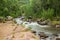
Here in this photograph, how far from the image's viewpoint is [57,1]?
4072 cm

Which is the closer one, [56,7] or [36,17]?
[56,7]

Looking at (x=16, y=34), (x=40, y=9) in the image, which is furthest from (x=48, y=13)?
(x=16, y=34)

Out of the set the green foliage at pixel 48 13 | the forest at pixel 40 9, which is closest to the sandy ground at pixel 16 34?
the green foliage at pixel 48 13

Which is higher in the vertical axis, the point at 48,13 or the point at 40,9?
the point at 48,13

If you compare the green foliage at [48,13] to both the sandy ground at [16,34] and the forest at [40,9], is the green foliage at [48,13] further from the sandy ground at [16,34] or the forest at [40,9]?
the sandy ground at [16,34]

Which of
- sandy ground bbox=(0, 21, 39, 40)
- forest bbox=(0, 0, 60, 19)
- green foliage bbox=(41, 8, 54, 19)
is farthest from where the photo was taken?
forest bbox=(0, 0, 60, 19)

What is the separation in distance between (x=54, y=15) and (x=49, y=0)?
3801 millimetres

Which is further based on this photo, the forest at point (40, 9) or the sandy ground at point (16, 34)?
the forest at point (40, 9)

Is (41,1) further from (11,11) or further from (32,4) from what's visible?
(11,11)

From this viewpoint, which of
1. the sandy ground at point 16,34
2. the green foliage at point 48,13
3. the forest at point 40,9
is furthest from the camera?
the forest at point 40,9

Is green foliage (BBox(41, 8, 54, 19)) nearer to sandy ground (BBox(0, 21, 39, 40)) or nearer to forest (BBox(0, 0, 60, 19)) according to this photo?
forest (BBox(0, 0, 60, 19))

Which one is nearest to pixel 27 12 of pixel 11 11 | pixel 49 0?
pixel 11 11

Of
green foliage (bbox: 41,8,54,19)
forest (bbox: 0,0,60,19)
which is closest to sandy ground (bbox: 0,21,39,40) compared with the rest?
green foliage (bbox: 41,8,54,19)

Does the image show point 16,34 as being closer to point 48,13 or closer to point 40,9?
point 48,13
